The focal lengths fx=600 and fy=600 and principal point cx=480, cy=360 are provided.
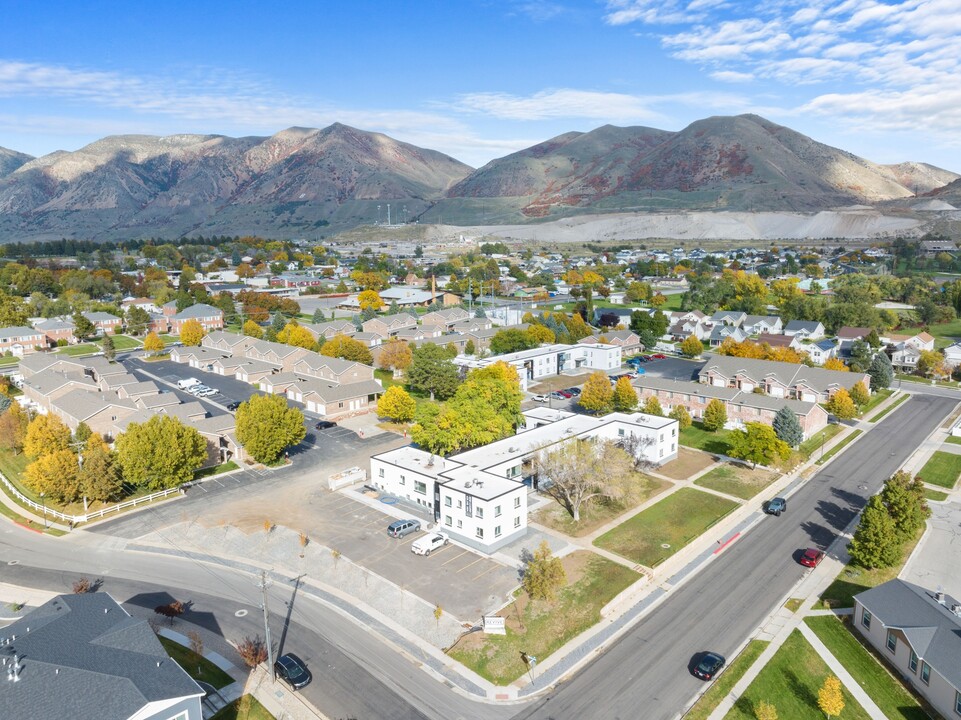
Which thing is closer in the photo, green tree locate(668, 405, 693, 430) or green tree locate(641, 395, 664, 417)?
green tree locate(641, 395, 664, 417)

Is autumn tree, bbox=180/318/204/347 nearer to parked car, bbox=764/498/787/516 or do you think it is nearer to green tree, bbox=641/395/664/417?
green tree, bbox=641/395/664/417

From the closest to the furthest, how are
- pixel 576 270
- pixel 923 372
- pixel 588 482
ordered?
1. pixel 588 482
2. pixel 923 372
3. pixel 576 270

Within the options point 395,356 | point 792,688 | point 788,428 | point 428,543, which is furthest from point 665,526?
point 395,356

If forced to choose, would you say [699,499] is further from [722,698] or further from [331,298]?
[331,298]

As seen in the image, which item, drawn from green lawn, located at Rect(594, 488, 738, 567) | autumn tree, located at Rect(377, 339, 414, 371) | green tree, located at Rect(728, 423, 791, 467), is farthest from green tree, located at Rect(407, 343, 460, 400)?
green tree, located at Rect(728, 423, 791, 467)

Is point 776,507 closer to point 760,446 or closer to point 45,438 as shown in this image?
point 760,446

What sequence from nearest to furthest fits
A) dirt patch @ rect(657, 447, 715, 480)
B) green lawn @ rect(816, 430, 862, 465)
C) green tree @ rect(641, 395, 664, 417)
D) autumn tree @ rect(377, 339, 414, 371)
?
1. dirt patch @ rect(657, 447, 715, 480)
2. green lawn @ rect(816, 430, 862, 465)
3. green tree @ rect(641, 395, 664, 417)
4. autumn tree @ rect(377, 339, 414, 371)

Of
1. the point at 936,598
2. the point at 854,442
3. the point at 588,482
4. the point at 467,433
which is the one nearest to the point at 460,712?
the point at 588,482
